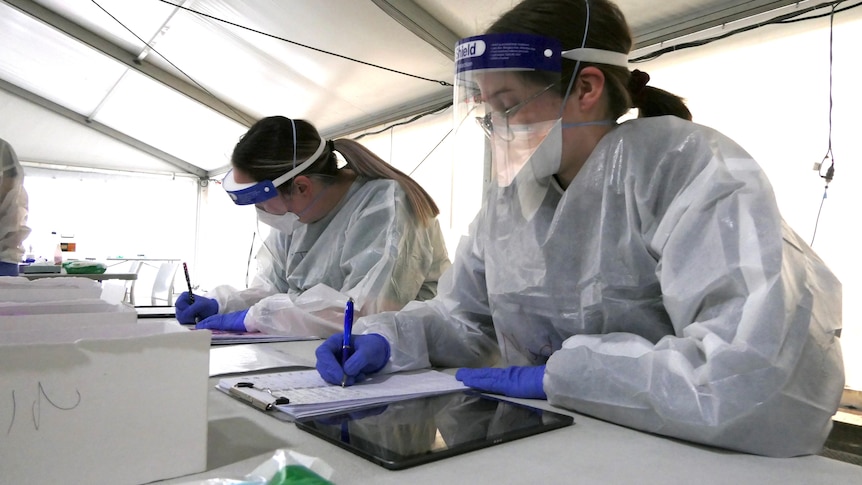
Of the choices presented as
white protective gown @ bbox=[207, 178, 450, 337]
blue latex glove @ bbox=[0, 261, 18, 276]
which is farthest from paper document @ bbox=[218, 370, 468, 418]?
blue latex glove @ bbox=[0, 261, 18, 276]

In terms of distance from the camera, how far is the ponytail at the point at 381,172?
1.74 m

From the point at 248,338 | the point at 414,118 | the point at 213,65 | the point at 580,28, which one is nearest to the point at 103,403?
the point at 580,28

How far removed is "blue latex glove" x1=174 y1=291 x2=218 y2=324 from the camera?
1.71m

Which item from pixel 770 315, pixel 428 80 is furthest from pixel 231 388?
pixel 428 80

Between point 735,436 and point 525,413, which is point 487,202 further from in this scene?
point 735,436

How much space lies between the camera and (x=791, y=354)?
648 millimetres

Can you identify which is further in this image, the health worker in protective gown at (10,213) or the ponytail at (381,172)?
the health worker in protective gown at (10,213)

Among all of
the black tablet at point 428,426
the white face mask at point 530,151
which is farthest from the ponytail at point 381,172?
the black tablet at point 428,426

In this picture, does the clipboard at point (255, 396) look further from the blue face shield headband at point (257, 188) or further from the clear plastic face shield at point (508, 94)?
the blue face shield headband at point (257, 188)

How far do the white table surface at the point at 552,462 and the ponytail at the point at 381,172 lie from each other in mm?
1095

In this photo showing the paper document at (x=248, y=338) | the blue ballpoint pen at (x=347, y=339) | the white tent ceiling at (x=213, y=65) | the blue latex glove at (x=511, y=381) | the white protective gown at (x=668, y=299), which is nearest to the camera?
the white protective gown at (x=668, y=299)

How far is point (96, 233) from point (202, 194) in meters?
1.40

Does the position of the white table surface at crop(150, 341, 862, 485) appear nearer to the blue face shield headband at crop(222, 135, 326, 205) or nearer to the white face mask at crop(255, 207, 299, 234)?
the blue face shield headband at crop(222, 135, 326, 205)

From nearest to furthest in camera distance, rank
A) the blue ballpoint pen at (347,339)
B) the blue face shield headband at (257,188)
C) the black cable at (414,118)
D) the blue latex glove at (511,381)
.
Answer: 1. the blue latex glove at (511,381)
2. the blue ballpoint pen at (347,339)
3. the blue face shield headband at (257,188)
4. the black cable at (414,118)
